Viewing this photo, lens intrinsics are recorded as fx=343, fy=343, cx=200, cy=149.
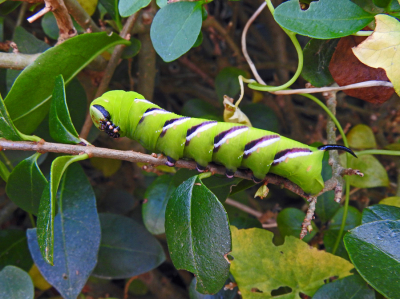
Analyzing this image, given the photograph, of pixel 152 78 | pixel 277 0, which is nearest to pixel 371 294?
pixel 152 78

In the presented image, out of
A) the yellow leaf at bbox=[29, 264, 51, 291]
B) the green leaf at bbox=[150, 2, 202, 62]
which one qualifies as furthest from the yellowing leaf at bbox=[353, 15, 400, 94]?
the yellow leaf at bbox=[29, 264, 51, 291]

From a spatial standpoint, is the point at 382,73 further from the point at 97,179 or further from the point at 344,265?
the point at 97,179

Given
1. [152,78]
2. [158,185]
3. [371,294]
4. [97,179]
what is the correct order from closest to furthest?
1. [371,294]
2. [158,185]
3. [152,78]
4. [97,179]

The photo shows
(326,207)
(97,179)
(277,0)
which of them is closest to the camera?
(326,207)

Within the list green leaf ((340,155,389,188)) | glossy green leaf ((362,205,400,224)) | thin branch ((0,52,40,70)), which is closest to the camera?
glossy green leaf ((362,205,400,224))

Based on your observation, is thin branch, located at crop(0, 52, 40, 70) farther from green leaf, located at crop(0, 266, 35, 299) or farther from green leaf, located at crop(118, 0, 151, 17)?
green leaf, located at crop(0, 266, 35, 299)
